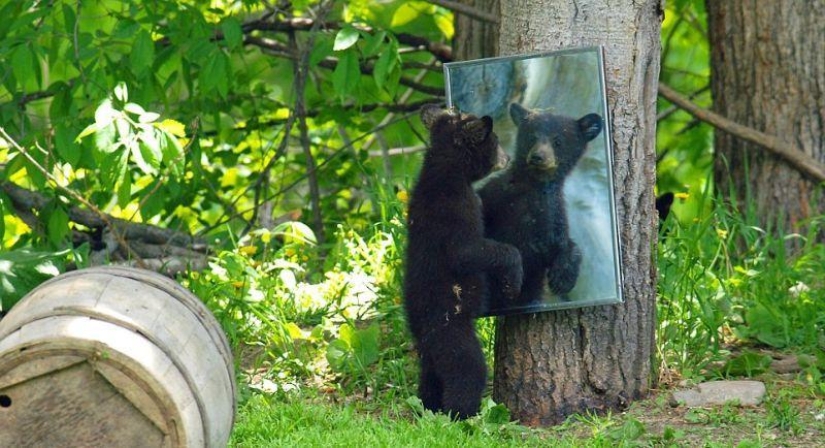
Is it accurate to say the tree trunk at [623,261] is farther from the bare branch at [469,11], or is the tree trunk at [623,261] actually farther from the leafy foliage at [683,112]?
the leafy foliage at [683,112]

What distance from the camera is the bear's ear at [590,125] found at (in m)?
5.22

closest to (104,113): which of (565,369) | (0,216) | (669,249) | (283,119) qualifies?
(0,216)

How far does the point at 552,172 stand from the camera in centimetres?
533

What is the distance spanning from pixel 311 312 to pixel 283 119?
3035 mm

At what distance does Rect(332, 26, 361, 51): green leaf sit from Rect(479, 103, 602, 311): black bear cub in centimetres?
163

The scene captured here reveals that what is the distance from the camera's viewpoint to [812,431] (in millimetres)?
5266

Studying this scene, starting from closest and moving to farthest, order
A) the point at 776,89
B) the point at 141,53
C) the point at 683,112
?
the point at 141,53
the point at 776,89
the point at 683,112

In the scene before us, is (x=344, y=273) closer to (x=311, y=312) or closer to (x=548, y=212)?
(x=311, y=312)

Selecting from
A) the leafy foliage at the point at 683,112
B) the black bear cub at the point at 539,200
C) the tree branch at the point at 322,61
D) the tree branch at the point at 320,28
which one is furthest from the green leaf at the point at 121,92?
the leafy foliage at the point at 683,112

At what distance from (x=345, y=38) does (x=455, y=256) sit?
2.01 m

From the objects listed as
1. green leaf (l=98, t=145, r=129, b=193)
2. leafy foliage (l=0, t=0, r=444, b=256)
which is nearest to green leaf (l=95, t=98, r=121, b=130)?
leafy foliage (l=0, t=0, r=444, b=256)

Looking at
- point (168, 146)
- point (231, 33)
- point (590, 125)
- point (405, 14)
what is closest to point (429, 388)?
point (590, 125)

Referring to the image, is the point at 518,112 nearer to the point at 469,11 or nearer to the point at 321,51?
the point at 321,51

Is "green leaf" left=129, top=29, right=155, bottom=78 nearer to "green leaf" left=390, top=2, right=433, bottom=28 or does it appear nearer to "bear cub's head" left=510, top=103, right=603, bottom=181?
"bear cub's head" left=510, top=103, right=603, bottom=181
